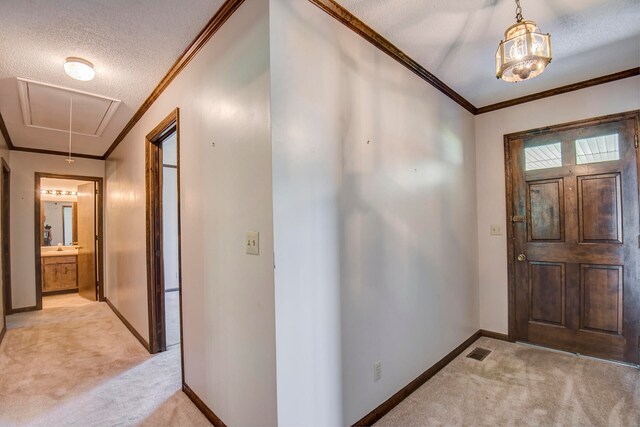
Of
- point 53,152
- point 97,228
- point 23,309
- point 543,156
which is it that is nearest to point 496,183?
point 543,156

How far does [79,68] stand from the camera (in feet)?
7.11

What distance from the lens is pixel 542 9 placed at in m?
1.79

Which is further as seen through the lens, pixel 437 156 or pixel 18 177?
pixel 18 177

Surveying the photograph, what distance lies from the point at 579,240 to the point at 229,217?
3.09m

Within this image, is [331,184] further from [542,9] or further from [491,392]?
[491,392]

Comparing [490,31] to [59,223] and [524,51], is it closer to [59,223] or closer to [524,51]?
[524,51]

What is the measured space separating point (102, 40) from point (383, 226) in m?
2.22

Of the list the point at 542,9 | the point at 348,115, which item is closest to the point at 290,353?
the point at 348,115

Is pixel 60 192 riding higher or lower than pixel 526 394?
Answer: higher

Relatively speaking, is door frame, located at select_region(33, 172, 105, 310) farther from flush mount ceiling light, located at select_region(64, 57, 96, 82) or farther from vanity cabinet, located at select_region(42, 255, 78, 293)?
flush mount ceiling light, located at select_region(64, 57, 96, 82)

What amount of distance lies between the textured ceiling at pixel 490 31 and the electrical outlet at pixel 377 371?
2140mm

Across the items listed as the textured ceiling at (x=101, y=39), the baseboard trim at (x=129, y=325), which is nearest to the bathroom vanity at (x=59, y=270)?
the baseboard trim at (x=129, y=325)

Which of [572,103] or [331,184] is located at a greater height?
[572,103]

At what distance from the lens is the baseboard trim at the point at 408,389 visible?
180cm
